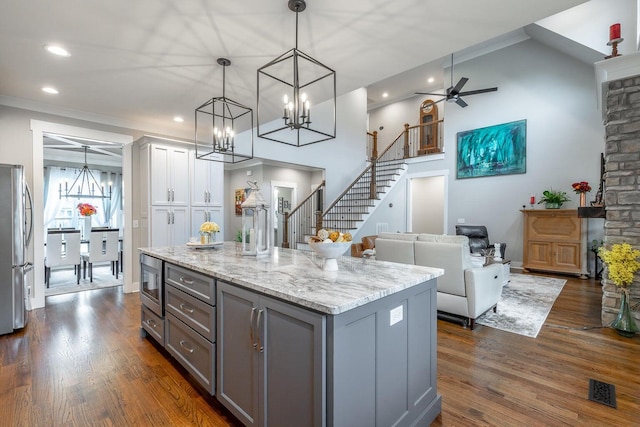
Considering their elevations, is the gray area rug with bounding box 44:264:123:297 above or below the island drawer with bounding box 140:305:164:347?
below

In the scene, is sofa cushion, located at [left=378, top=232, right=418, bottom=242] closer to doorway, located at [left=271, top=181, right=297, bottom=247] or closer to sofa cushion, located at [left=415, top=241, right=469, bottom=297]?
sofa cushion, located at [left=415, top=241, right=469, bottom=297]

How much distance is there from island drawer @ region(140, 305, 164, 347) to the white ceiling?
242 cm

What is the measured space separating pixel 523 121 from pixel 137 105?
774 centimetres

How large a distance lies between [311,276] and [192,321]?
3.34ft

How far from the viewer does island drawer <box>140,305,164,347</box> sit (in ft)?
8.74

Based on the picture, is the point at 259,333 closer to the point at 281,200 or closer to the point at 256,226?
the point at 256,226

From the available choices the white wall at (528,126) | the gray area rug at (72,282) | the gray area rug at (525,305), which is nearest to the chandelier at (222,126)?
the gray area rug at (72,282)

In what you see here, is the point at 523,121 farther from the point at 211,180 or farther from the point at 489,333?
the point at 211,180

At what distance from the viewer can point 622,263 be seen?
2992mm

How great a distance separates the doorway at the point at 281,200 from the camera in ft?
27.9

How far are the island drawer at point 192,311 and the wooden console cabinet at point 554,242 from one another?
6.68 m

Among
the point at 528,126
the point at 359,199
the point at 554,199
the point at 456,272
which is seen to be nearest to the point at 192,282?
the point at 456,272

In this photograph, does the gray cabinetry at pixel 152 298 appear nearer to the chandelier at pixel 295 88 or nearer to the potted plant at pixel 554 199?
the chandelier at pixel 295 88

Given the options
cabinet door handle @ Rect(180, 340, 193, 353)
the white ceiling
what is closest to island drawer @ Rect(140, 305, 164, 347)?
→ cabinet door handle @ Rect(180, 340, 193, 353)
